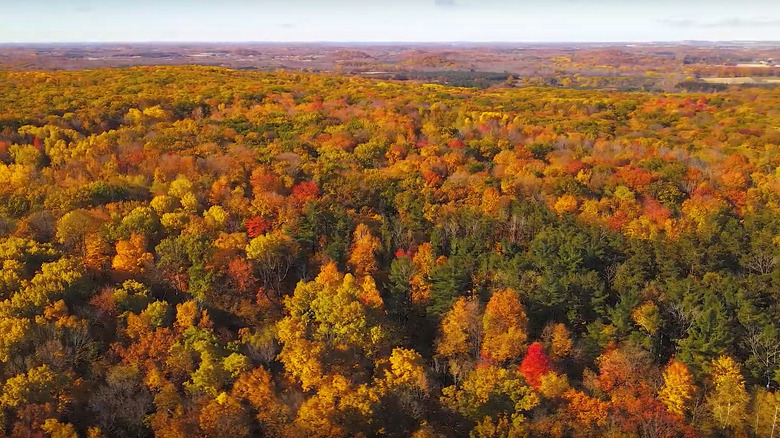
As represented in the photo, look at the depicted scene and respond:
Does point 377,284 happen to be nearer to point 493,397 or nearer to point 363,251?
point 363,251

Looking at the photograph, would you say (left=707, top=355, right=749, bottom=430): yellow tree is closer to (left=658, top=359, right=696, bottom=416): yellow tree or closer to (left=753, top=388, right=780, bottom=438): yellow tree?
(left=753, top=388, right=780, bottom=438): yellow tree

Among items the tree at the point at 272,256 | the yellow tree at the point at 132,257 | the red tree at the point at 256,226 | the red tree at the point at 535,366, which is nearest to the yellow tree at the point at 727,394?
the red tree at the point at 535,366

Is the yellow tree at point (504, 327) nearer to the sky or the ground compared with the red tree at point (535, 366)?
nearer to the sky

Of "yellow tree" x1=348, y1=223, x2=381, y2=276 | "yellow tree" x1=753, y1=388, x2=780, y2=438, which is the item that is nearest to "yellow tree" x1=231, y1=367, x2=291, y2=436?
"yellow tree" x1=348, y1=223, x2=381, y2=276

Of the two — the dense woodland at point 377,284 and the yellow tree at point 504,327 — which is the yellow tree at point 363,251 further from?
the yellow tree at point 504,327

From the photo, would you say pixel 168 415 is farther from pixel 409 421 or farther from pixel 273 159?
pixel 273 159

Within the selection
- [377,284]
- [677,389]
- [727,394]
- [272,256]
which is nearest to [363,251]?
[377,284]

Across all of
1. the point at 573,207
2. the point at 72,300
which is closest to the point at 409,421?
the point at 72,300
